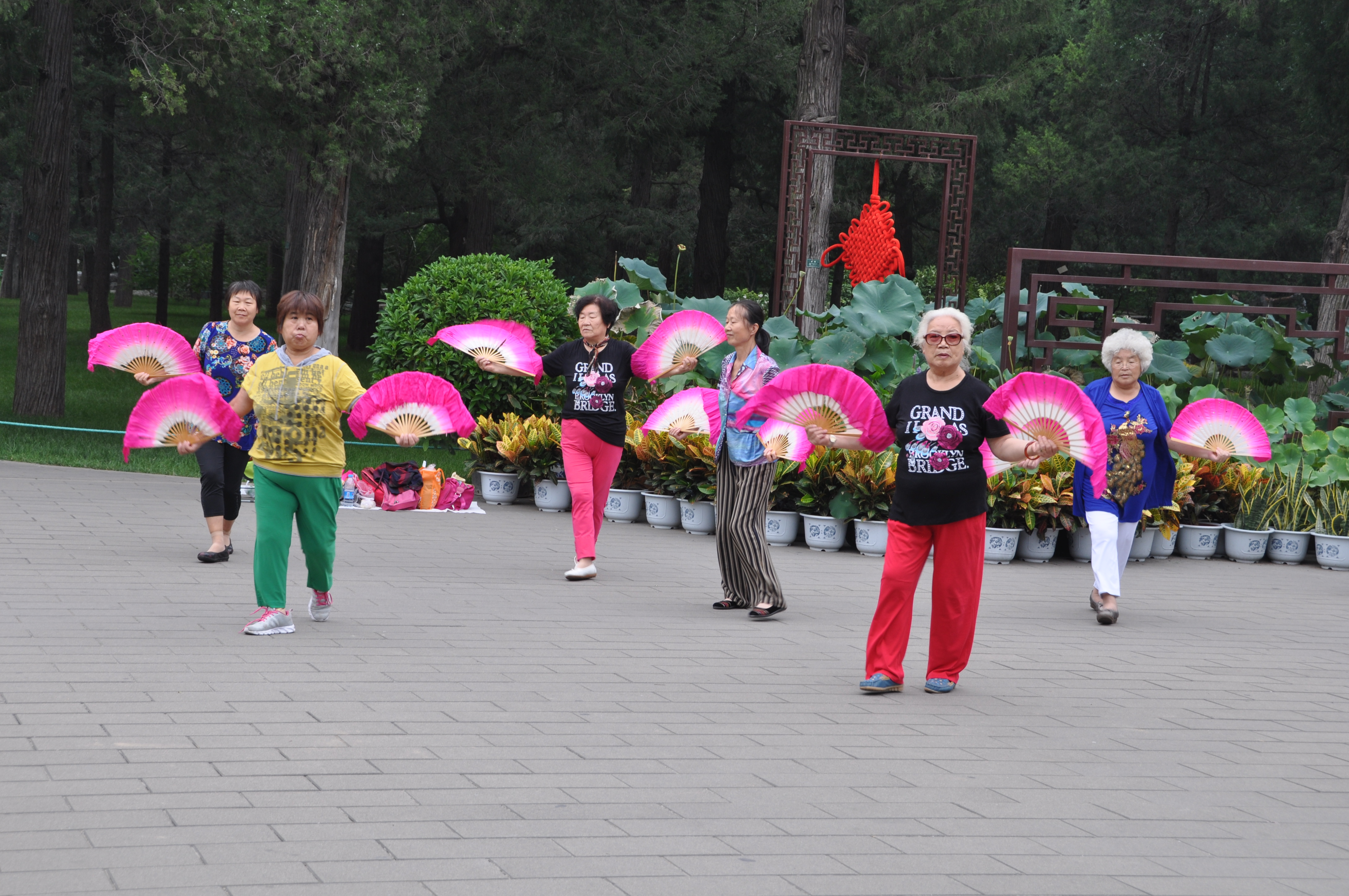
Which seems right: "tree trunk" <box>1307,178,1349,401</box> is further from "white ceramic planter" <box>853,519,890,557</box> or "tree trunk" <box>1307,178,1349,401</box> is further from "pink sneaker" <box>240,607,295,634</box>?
"pink sneaker" <box>240,607,295,634</box>

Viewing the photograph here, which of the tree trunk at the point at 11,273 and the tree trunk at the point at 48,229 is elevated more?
the tree trunk at the point at 11,273

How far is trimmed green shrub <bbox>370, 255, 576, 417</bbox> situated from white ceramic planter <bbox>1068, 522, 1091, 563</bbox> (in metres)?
4.90

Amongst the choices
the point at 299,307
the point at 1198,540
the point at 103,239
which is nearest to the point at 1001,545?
the point at 1198,540

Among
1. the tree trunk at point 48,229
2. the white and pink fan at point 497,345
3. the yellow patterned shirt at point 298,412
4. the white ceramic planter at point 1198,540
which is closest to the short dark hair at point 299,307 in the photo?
the yellow patterned shirt at point 298,412

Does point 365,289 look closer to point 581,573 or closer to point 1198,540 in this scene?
point 1198,540

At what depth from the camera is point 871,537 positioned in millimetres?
9758

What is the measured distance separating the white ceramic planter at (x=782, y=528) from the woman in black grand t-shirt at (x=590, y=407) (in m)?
2.06

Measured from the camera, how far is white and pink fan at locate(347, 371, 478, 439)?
6.44 meters

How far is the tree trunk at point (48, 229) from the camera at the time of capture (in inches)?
696

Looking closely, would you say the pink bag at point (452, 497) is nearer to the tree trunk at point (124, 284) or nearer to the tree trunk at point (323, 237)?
the tree trunk at point (323, 237)

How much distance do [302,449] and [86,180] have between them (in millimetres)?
31406

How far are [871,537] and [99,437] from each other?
11.3 metres

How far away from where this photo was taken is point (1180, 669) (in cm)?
659

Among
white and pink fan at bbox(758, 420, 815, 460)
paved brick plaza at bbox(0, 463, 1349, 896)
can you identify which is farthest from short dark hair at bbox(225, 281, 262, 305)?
white and pink fan at bbox(758, 420, 815, 460)
